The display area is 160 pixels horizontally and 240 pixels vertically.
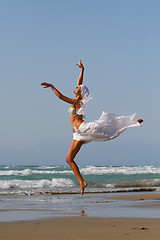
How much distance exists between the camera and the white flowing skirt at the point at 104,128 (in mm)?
7934

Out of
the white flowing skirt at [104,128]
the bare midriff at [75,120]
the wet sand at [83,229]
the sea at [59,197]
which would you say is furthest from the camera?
the bare midriff at [75,120]

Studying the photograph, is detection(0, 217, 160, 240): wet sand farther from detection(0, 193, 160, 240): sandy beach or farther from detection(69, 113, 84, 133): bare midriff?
detection(69, 113, 84, 133): bare midriff

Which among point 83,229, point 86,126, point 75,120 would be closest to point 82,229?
point 83,229

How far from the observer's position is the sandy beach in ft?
15.7

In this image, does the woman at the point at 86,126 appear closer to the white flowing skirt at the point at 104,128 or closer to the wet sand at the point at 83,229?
the white flowing skirt at the point at 104,128

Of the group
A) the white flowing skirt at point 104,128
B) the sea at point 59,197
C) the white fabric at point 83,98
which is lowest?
the sea at point 59,197

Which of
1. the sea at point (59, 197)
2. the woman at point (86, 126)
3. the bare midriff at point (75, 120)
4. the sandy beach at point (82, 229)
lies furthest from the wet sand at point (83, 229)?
the bare midriff at point (75, 120)

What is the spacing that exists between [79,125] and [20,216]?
2.28m

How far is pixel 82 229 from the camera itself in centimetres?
521

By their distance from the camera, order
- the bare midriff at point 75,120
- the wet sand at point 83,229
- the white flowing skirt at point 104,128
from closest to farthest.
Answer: the wet sand at point 83,229 < the white flowing skirt at point 104,128 < the bare midriff at point 75,120

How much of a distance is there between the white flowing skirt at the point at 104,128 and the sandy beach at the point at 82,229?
216cm

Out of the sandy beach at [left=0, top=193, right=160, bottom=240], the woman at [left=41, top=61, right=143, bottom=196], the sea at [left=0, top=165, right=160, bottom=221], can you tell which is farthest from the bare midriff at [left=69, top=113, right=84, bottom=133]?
the sandy beach at [left=0, top=193, right=160, bottom=240]

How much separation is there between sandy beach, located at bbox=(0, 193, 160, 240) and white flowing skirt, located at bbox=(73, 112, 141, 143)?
2.16m

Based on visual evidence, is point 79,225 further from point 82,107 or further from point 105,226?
point 82,107
